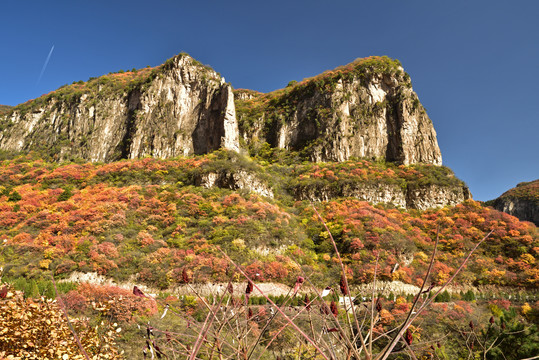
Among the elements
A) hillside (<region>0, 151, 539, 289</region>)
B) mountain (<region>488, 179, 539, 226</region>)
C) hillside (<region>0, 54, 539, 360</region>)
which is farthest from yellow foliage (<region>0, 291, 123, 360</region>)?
mountain (<region>488, 179, 539, 226</region>)

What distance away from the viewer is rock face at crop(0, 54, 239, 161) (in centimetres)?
4244

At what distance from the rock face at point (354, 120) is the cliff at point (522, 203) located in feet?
93.3

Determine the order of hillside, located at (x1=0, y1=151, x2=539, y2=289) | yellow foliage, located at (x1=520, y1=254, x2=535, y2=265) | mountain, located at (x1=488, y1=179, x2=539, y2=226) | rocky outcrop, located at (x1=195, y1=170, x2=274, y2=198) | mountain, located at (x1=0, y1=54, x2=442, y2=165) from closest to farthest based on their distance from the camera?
hillside, located at (x1=0, y1=151, x2=539, y2=289)
yellow foliage, located at (x1=520, y1=254, x2=535, y2=265)
rocky outcrop, located at (x1=195, y1=170, x2=274, y2=198)
mountain, located at (x1=0, y1=54, x2=442, y2=165)
mountain, located at (x1=488, y1=179, x2=539, y2=226)

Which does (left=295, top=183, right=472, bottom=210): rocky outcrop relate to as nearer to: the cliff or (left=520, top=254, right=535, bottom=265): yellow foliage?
(left=520, top=254, right=535, bottom=265): yellow foliage

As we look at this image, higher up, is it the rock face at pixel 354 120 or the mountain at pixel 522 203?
the rock face at pixel 354 120

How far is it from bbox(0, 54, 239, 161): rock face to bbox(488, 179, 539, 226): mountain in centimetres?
5559

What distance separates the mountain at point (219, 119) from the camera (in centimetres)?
4062

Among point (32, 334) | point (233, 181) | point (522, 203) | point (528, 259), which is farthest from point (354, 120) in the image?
point (32, 334)

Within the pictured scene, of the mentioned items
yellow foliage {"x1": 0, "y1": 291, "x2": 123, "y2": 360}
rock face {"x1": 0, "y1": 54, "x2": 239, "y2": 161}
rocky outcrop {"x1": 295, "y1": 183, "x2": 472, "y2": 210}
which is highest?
rock face {"x1": 0, "y1": 54, "x2": 239, "y2": 161}

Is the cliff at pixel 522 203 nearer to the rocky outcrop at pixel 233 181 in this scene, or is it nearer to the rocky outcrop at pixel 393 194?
the rocky outcrop at pixel 393 194

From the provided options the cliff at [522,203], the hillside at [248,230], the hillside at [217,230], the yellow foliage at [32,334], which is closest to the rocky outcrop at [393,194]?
the hillside at [248,230]

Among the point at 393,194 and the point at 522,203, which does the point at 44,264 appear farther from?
the point at 522,203

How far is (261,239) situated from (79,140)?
4421 cm

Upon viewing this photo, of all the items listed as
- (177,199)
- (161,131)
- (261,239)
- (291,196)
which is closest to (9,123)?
(161,131)
